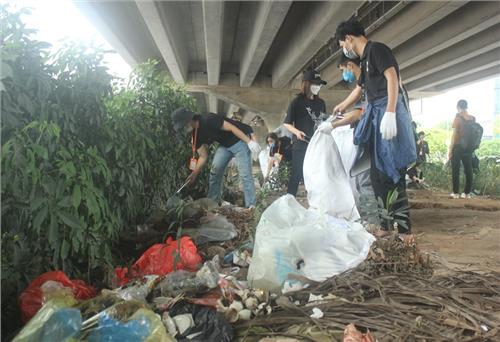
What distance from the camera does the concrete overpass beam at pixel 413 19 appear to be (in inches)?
301

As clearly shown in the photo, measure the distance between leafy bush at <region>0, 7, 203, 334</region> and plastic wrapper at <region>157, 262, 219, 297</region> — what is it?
→ 50 cm

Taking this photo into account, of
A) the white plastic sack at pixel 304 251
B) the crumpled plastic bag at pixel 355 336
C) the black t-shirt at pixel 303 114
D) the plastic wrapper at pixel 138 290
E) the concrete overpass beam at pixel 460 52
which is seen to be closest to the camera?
the crumpled plastic bag at pixel 355 336

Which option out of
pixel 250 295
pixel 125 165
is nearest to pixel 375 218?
pixel 250 295

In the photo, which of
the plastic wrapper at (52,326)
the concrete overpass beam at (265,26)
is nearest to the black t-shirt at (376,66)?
the plastic wrapper at (52,326)

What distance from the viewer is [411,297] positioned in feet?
7.13

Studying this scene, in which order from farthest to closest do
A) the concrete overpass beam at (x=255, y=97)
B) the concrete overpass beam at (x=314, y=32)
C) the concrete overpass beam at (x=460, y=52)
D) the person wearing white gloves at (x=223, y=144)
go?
the concrete overpass beam at (x=255, y=97), the concrete overpass beam at (x=460, y=52), the concrete overpass beam at (x=314, y=32), the person wearing white gloves at (x=223, y=144)

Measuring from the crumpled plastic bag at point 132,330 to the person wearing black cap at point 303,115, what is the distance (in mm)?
3730

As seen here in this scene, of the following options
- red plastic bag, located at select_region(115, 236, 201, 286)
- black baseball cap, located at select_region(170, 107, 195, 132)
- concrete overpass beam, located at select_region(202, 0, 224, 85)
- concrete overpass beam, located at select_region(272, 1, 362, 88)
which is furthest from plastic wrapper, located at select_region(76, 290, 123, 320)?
concrete overpass beam, located at select_region(272, 1, 362, 88)

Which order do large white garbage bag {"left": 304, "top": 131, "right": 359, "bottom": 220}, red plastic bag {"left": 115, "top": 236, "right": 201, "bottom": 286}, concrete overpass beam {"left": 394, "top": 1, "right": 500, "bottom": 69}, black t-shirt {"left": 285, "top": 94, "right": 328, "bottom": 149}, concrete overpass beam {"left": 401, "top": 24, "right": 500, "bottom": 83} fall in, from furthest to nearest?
concrete overpass beam {"left": 401, "top": 24, "right": 500, "bottom": 83}
concrete overpass beam {"left": 394, "top": 1, "right": 500, "bottom": 69}
black t-shirt {"left": 285, "top": 94, "right": 328, "bottom": 149}
large white garbage bag {"left": 304, "top": 131, "right": 359, "bottom": 220}
red plastic bag {"left": 115, "top": 236, "right": 201, "bottom": 286}

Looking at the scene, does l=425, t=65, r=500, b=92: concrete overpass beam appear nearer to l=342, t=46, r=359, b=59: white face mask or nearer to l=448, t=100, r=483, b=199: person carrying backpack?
l=448, t=100, r=483, b=199: person carrying backpack

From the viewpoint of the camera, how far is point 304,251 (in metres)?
2.43

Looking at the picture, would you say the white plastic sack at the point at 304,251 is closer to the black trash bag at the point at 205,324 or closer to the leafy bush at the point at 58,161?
the black trash bag at the point at 205,324

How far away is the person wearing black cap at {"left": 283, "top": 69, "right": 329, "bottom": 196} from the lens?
205 inches

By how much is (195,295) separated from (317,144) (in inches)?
76.6
